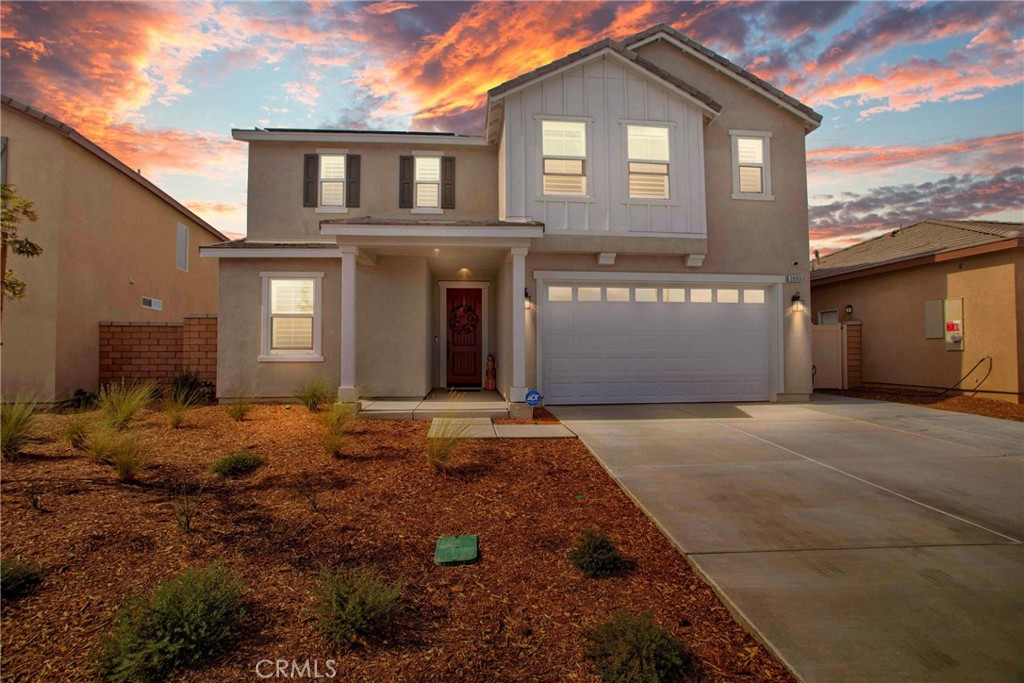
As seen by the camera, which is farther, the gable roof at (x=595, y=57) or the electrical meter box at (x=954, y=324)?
the electrical meter box at (x=954, y=324)

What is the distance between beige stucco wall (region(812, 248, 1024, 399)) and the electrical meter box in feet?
0.34

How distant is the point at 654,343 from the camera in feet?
31.8

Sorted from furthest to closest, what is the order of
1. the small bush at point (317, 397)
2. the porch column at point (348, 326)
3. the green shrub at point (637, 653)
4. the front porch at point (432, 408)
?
the small bush at point (317, 397)
the porch column at point (348, 326)
the front porch at point (432, 408)
the green shrub at point (637, 653)

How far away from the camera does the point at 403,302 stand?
9609 millimetres

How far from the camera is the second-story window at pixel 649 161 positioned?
9289 mm

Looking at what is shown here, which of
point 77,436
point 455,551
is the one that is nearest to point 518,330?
point 455,551

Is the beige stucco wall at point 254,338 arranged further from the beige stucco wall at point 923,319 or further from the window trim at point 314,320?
the beige stucco wall at point 923,319

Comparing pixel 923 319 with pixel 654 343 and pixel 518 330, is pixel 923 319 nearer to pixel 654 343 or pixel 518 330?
pixel 654 343

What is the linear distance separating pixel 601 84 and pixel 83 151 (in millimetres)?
11019

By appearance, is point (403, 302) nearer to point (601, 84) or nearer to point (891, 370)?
point (601, 84)

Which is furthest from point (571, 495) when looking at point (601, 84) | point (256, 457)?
point (601, 84)

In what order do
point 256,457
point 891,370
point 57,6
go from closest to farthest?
point 256,457 < point 57,6 < point 891,370

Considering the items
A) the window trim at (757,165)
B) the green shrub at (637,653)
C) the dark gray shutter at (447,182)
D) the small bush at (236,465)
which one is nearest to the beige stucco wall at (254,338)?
the dark gray shutter at (447,182)

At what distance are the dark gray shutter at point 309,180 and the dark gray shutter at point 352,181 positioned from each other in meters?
0.71
